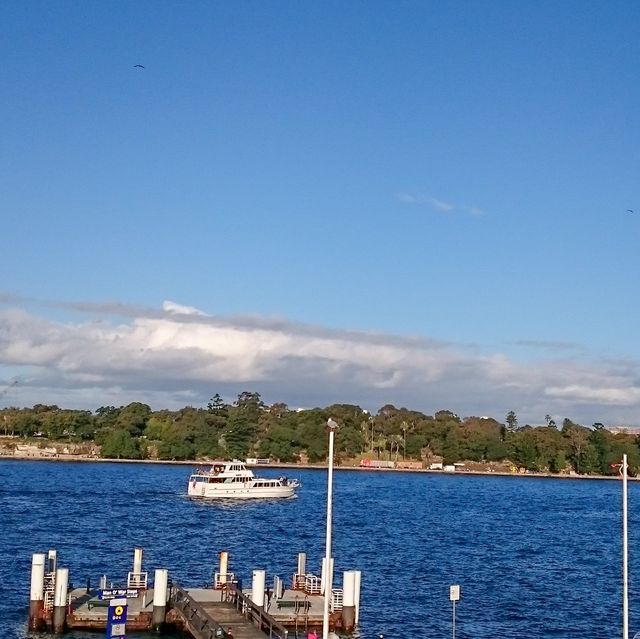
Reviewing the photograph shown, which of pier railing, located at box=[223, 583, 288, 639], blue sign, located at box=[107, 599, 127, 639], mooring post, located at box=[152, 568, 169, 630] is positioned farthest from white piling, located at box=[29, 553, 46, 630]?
blue sign, located at box=[107, 599, 127, 639]

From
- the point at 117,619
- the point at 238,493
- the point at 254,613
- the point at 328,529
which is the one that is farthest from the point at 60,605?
the point at 238,493

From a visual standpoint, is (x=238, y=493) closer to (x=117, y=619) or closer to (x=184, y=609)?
(x=184, y=609)

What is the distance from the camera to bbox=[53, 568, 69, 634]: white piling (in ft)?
159

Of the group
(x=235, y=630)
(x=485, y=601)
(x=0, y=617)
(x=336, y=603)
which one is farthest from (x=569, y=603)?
(x=0, y=617)

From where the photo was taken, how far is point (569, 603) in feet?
217

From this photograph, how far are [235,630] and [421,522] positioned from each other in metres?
80.2

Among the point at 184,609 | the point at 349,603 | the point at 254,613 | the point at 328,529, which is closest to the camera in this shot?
the point at 328,529

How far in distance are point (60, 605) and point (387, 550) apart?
151 ft

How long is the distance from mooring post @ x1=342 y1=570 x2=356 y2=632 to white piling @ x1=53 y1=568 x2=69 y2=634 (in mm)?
13890

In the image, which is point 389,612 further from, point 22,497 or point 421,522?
point 22,497

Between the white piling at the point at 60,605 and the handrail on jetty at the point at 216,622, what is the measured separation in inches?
208

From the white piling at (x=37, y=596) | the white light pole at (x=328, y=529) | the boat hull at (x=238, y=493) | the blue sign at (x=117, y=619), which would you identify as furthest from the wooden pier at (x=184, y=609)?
the boat hull at (x=238, y=493)

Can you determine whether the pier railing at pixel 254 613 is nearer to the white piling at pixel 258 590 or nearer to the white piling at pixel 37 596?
the white piling at pixel 258 590

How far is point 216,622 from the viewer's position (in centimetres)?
4612
